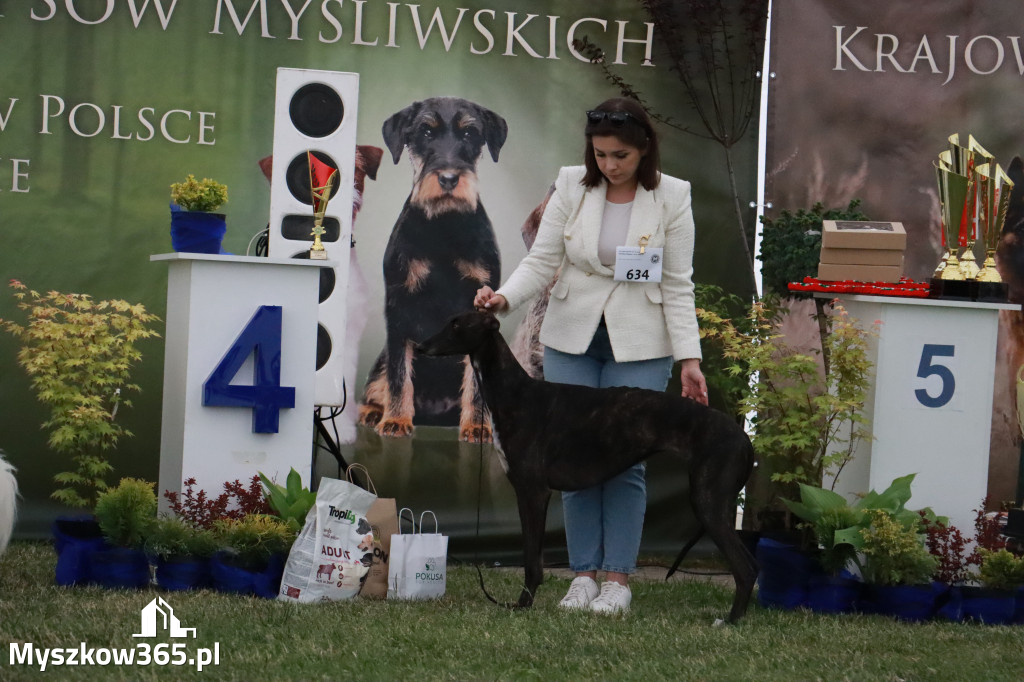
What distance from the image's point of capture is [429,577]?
4.21m

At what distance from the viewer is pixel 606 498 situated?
414cm

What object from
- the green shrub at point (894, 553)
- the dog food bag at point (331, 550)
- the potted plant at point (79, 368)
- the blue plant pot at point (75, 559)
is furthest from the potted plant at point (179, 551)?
the green shrub at point (894, 553)

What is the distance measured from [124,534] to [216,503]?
1.08 feet

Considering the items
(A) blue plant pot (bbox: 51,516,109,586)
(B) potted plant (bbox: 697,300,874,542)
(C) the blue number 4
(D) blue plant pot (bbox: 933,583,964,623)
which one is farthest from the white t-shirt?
(A) blue plant pot (bbox: 51,516,109,586)

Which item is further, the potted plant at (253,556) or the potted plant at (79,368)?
the potted plant at (79,368)

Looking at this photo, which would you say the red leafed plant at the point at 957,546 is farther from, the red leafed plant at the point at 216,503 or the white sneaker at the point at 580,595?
the red leafed plant at the point at 216,503

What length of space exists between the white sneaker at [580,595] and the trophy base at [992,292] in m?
1.84

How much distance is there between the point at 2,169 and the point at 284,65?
1.38 m

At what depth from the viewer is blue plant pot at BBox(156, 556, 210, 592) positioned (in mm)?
4102

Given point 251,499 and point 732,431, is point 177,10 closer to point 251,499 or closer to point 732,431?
point 251,499

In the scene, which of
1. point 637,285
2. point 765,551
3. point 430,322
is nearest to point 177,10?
point 430,322

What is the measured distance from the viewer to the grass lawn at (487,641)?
3.09m

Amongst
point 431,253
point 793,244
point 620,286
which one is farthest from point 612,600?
point 431,253

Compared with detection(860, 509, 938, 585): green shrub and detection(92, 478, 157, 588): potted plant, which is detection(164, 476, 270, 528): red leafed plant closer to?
detection(92, 478, 157, 588): potted plant
